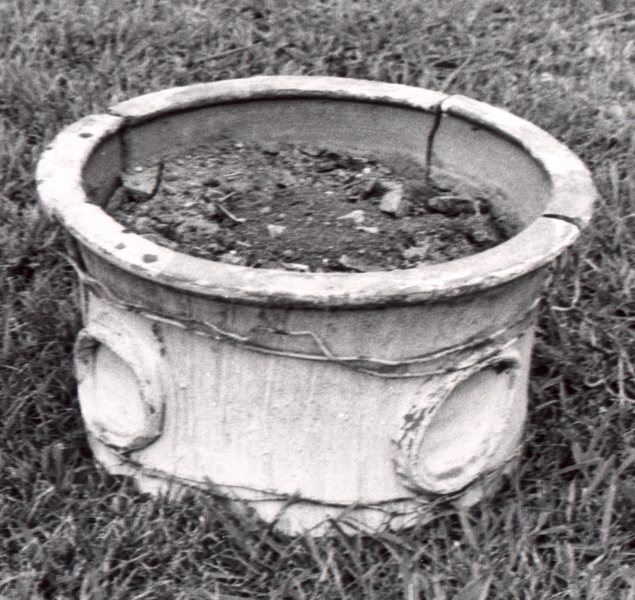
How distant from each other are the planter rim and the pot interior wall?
0.03 metres

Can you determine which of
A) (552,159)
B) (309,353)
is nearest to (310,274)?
(309,353)

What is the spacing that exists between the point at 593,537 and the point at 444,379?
53cm

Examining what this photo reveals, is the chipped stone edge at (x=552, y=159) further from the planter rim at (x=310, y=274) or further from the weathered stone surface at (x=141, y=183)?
the weathered stone surface at (x=141, y=183)

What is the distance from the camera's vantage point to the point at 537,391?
2676 millimetres

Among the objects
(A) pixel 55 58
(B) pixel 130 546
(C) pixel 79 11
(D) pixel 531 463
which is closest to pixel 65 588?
(B) pixel 130 546

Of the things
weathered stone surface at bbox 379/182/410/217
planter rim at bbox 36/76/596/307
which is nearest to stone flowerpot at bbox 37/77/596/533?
planter rim at bbox 36/76/596/307

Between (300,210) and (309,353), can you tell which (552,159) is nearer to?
(300,210)

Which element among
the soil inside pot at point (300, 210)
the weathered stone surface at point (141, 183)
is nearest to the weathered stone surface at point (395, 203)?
the soil inside pot at point (300, 210)

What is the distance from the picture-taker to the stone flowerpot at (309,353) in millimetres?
1899

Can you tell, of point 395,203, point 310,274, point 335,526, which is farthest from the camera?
point 395,203

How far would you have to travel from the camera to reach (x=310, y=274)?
1.87 m

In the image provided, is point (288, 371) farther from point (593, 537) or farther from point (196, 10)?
point (196, 10)

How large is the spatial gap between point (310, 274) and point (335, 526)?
559 millimetres

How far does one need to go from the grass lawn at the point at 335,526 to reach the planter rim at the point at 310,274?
554 mm
